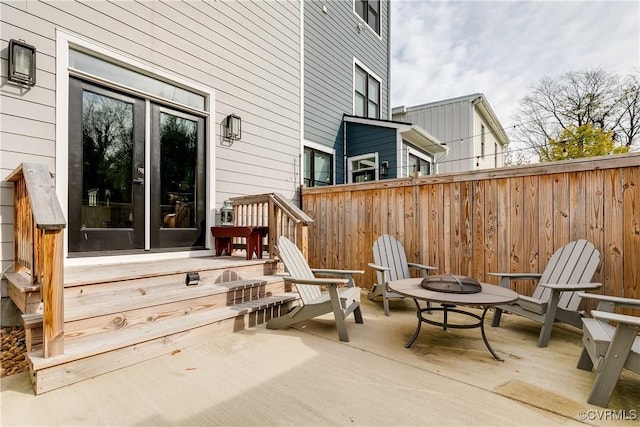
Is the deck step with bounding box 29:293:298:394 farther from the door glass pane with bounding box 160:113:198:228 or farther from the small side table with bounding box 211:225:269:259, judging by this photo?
the door glass pane with bounding box 160:113:198:228

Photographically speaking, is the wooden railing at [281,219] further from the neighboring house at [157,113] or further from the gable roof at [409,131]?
the gable roof at [409,131]

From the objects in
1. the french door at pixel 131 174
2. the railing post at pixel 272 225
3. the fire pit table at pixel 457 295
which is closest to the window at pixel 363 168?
the railing post at pixel 272 225

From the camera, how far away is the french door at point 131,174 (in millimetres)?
3391

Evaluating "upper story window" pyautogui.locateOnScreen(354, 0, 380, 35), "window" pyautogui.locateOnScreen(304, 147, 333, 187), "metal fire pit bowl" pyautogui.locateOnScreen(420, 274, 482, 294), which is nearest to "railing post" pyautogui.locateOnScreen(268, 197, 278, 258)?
"metal fire pit bowl" pyautogui.locateOnScreen(420, 274, 482, 294)

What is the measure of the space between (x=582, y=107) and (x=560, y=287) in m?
15.0

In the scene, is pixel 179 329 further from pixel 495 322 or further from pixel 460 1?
pixel 460 1

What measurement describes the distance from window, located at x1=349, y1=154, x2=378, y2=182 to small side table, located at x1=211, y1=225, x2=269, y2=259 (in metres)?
4.13

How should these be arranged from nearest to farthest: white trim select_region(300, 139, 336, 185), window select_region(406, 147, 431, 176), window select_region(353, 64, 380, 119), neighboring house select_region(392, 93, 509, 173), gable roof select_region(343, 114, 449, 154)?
white trim select_region(300, 139, 336, 185)
gable roof select_region(343, 114, 449, 154)
window select_region(406, 147, 431, 176)
window select_region(353, 64, 380, 119)
neighboring house select_region(392, 93, 509, 173)

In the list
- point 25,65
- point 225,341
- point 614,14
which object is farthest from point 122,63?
A: point 614,14

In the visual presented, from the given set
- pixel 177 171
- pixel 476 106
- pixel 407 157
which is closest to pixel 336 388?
pixel 177 171

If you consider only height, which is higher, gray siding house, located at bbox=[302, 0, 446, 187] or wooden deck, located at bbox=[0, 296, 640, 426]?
gray siding house, located at bbox=[302, 0, 446, 187]

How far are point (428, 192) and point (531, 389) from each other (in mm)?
2739

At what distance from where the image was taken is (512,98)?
1547 cm

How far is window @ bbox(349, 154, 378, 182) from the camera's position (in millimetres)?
7766
